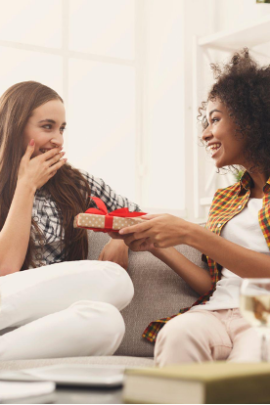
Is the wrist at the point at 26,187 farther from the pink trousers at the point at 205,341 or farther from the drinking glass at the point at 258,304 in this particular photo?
the drinking glass at the point at 258,304

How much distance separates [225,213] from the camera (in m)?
1.81

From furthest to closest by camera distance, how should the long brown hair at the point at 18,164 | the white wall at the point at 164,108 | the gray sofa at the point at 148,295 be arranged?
the white wall at the point at 164,108 → the long brown hair at the point at 18,164 → the gray sofa at the point at 148,295

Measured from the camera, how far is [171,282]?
1.83 metres

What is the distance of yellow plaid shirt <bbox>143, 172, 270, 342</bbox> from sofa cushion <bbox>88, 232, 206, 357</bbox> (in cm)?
5

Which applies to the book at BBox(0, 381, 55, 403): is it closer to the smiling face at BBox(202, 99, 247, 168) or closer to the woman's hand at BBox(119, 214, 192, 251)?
the woman's hand at BBox(119, 214, 192, 251)

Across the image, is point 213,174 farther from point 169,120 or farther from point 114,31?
point 114,31

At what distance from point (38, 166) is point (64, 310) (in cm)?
70

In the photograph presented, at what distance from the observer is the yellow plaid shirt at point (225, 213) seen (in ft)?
5.41

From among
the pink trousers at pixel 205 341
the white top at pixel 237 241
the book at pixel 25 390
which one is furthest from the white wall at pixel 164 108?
the book at pixel 25 390

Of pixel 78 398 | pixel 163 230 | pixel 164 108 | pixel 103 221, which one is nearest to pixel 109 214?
pixel 103 221

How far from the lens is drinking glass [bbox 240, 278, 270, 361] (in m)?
0.78

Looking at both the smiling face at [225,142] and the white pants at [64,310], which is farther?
the smiling face at [225,142]

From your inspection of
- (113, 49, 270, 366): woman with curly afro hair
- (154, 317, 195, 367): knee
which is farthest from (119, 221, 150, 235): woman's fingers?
(154, 317, 195, 367): knee

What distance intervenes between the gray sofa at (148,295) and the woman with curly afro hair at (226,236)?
0.15 feet
